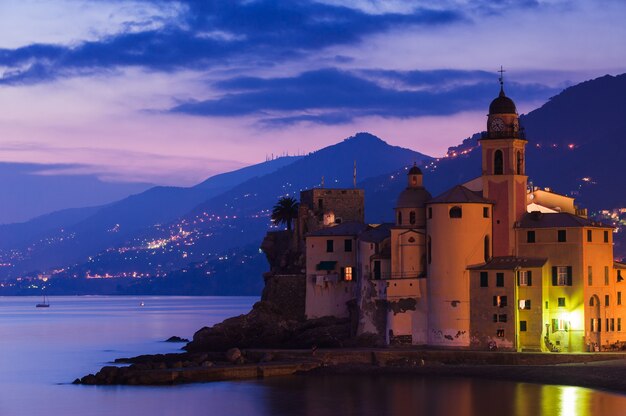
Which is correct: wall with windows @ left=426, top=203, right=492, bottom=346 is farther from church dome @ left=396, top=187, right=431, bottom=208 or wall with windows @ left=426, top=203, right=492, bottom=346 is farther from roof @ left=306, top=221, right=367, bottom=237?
roof @ left=306, top=221, right=367, bottom=237

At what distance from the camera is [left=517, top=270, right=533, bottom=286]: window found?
84.1 meters

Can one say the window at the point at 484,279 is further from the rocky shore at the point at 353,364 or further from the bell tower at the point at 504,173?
the rocky shore at the point at 353,364

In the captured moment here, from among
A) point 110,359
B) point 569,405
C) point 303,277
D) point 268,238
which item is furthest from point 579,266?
point 110,359

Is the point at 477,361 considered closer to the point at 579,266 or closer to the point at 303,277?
the point at 579,266

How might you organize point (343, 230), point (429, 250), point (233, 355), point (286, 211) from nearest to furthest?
point (429, 250) < point (233, 355) < point (343, 230) < point (286, 211)

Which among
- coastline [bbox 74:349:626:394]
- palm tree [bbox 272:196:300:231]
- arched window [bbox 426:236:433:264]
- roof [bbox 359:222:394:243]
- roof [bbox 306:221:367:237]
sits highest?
palm tree [bbox 272:196:300:231]

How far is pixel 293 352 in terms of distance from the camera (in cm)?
8906

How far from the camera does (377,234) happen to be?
306 ft

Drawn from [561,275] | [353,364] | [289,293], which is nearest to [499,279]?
[561,275]

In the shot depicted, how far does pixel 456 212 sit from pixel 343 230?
15.9 m

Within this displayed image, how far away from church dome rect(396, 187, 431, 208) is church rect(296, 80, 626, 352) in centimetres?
7

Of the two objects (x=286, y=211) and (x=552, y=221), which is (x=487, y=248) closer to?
(x=552, y=221)

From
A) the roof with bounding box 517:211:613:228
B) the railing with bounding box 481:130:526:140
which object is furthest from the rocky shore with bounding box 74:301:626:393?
the railing with bounding box 481:130:526:140

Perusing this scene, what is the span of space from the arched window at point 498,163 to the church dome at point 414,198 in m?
5.12
